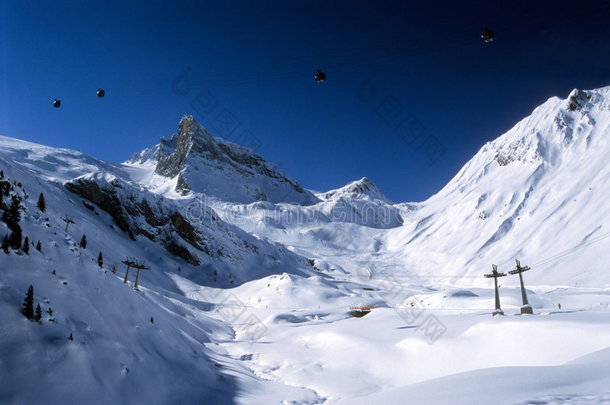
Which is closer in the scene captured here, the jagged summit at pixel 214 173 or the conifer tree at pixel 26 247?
the conifer tree at pixel 26 247

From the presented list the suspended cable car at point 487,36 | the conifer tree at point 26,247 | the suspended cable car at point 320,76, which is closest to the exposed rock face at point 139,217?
the suspended cable car at point 320,76

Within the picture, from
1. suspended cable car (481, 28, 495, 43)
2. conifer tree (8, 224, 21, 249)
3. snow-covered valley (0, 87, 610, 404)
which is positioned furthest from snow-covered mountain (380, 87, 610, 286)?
conifer tree (8, 224, 21, 249)

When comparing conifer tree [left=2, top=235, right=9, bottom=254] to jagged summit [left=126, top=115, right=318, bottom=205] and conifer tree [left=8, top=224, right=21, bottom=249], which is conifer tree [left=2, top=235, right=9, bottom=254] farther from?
jagged summit [left=126, top=115, right=318, bottom=205]

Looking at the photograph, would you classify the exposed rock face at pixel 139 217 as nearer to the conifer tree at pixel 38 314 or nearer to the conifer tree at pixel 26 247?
the conifer tree at pixel 26 247

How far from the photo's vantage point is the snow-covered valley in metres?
8.20

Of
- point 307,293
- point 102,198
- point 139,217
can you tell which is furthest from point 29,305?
point 139,217

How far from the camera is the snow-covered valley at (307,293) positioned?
8195mm

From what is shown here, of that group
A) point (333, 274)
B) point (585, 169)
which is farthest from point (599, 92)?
point (333, 274)

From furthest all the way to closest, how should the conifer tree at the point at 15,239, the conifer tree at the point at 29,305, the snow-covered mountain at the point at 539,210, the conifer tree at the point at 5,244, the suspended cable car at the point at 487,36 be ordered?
the snow-covered mountain at the point at 539,210 → the suspended cable car at the point at 487,36 → the conifer tree at the point at 15,239 → the conifer tree at the point at 5,244 → the conifer tree at the point at 29,305

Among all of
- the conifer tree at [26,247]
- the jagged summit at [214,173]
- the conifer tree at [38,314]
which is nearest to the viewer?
the conifer tree at [38,314]

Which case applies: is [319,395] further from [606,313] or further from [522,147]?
[522,147]

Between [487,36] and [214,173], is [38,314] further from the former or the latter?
[214,173]

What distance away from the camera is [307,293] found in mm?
45719

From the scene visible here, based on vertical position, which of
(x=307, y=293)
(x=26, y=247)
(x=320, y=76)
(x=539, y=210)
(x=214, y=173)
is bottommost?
(x=307, y=293)
